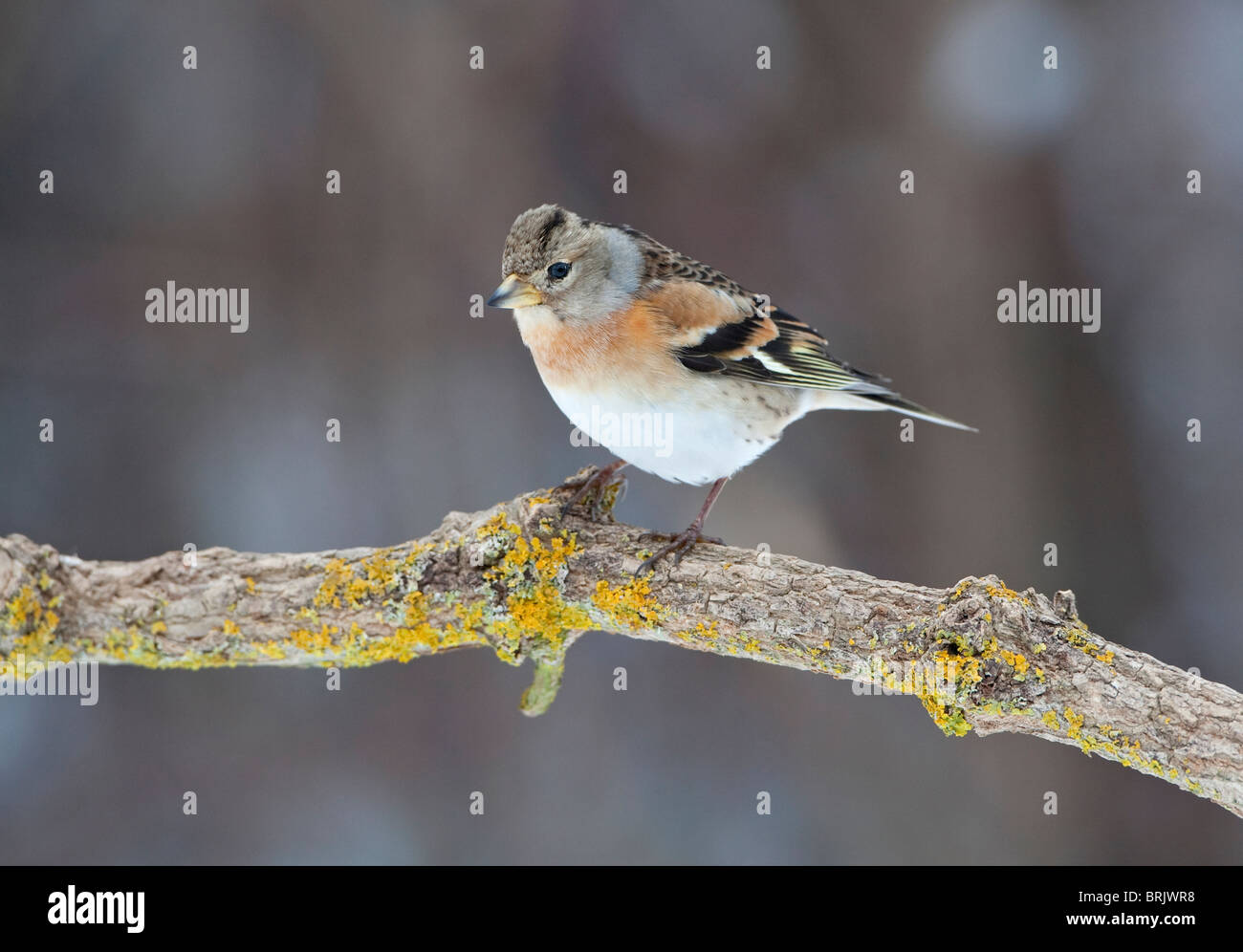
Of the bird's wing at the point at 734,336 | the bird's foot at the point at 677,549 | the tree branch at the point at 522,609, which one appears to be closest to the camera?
the tree branch at the point at 522,609

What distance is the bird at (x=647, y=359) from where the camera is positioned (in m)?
2.26

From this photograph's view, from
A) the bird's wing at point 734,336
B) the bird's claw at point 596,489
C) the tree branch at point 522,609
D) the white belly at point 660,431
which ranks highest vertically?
the bird's wing at point 734,336

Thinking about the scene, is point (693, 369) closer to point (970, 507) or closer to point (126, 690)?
point (970, 507)

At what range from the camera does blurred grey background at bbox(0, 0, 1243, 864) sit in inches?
133

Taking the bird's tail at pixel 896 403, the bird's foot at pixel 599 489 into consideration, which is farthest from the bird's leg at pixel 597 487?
the bird's tail at pixel 896 403

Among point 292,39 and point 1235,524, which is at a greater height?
point 292,39

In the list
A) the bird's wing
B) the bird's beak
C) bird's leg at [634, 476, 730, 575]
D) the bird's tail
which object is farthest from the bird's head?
the bird's tail

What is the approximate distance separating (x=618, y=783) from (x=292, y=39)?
258 centimetres

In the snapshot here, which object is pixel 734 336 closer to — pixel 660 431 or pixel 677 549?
pixel 660 431

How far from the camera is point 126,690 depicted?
131 inches

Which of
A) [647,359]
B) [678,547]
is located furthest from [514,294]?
[678,547]

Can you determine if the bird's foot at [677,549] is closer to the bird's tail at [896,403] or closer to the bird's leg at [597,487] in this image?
the bird's leg at [597,487]

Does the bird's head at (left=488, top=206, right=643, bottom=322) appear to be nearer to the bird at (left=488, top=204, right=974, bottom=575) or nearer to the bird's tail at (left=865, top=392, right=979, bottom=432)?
the bird at (left=488, top=204, right=974, bottom=575)

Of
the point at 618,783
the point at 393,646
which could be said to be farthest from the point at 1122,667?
the point at 618,783
